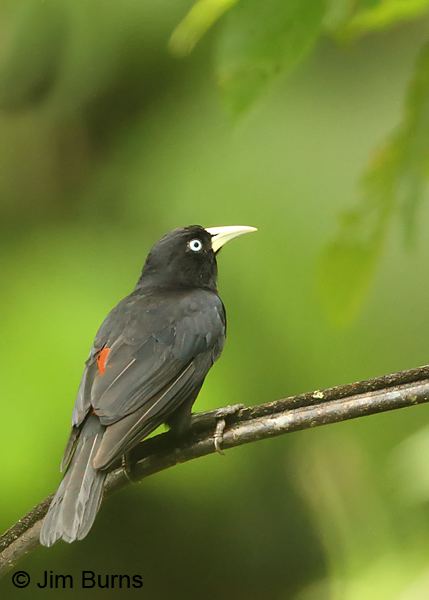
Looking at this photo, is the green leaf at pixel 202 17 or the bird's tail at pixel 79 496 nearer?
the green leaf at pixel 202 17

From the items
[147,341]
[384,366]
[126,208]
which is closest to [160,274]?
[147,341]

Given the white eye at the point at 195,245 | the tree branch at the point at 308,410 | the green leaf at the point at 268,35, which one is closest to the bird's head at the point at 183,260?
the white eye at the point at 195,245

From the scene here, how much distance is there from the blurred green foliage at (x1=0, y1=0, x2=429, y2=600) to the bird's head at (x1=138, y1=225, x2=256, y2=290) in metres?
0.63

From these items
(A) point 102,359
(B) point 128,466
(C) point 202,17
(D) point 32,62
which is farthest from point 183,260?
(C) point 202,17

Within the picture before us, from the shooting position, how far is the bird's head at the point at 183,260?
378 centimetres

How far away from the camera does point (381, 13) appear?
1.73m

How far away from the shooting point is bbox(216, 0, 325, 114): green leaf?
1544 millimetres

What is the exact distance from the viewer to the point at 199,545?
193 inches

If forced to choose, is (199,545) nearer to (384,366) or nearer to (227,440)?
(384,366)

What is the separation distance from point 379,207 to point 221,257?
2.95m

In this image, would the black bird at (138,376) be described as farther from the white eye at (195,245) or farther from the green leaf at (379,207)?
the green leaf at (379,207)

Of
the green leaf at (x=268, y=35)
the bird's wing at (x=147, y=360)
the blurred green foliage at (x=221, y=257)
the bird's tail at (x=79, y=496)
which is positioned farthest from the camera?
the blurred green foliage at (x=221, y=257)

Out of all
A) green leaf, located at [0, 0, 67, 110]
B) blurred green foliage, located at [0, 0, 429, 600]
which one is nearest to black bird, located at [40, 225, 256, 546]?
blurred green foliage, located at [0, 0, 429, 600]

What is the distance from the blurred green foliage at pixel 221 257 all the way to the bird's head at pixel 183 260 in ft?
2.07
